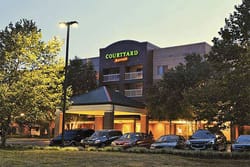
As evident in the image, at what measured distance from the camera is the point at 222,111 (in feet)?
63.9

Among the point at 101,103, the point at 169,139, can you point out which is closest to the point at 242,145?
the point at 169,139

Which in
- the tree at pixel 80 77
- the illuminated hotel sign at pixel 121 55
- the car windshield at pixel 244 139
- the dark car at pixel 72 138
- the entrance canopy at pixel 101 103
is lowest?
the dark car at pixel 72 138

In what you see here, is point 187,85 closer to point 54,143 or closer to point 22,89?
point 54,143

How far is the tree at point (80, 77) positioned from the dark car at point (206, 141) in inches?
965

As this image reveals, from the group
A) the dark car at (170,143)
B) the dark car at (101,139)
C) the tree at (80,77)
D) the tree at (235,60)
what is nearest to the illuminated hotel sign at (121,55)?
the tree at (80,77)

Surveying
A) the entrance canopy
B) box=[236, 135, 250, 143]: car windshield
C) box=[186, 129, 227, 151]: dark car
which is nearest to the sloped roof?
the entrance canopy

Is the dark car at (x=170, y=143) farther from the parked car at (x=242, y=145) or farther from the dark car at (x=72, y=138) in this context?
the dark car at (x=72, y=138)

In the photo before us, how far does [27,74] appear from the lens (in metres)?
22.4

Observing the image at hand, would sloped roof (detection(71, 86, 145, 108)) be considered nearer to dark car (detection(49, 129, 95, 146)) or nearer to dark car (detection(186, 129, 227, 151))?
dark car (detection(49, 129, 95, 146))

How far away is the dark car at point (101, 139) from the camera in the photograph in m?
27.7

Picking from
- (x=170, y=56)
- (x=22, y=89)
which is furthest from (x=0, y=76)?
(x=170, y=56)

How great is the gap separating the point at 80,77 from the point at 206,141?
25.9 meters

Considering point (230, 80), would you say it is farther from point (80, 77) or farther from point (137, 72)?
point (80, 77)

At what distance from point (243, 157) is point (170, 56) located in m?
29.6
